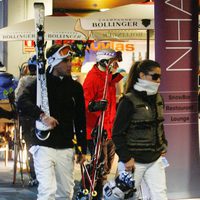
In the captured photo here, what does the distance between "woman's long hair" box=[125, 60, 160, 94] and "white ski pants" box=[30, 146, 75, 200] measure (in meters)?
0.77

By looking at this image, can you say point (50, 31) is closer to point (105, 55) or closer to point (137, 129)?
point (105, 55)

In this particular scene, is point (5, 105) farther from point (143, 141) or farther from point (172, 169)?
point (143, 141)

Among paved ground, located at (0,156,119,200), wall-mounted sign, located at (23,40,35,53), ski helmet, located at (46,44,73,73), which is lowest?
paved ground, located at (0,156,119,200)

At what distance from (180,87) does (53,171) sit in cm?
245

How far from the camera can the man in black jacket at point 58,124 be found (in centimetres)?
478

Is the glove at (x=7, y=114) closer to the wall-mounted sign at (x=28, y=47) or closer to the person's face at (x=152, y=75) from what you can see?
the person's face at (x=152, y=75)

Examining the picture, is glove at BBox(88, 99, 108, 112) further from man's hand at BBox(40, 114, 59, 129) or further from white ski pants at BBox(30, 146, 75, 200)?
man's hand at BBox(40, 114, 59, 129)

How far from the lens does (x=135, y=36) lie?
33.8 ft

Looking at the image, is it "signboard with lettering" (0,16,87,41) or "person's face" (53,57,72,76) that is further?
"signboard with lettering" (0,16,87,41)

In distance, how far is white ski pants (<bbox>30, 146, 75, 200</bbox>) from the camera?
4746mm

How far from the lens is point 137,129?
4633 mm

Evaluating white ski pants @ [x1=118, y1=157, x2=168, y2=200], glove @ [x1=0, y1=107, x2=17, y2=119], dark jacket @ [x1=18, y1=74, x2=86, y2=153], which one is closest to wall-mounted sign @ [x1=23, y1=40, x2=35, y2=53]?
glove @ [x1=0, y1=107, x2=17, y2=119]

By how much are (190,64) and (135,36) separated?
11.9 feet

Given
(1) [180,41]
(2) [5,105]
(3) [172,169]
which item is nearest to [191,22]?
(1) [180,41]
